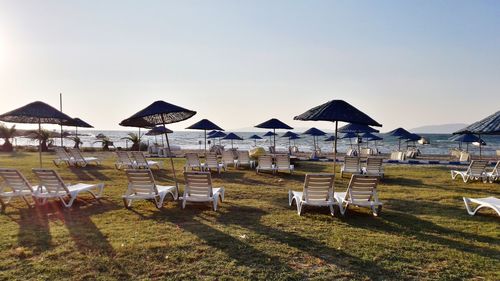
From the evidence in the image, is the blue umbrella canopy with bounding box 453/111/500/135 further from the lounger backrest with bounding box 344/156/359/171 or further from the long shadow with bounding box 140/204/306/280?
the lounger backrest with bounding box 344/156/359/171

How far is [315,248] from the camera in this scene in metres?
4.79

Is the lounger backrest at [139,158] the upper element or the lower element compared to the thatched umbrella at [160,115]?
lower

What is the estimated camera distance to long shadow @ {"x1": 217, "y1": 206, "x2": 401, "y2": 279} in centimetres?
402

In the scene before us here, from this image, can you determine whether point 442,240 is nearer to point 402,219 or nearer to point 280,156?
point 402,219

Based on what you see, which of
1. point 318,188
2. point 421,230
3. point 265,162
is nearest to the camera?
point 421,230

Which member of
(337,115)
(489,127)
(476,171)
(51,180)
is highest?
(337,115)

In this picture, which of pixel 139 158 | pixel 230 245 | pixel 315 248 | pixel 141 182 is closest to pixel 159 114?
pixel 141 182

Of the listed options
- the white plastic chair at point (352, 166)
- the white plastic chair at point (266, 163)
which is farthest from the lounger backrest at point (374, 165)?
the white plastic chair at point (266, 163)

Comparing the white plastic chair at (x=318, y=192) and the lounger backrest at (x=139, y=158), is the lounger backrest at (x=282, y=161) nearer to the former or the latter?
the lounger backrest at (x=139, y=158)

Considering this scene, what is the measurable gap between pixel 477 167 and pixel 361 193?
762 cm

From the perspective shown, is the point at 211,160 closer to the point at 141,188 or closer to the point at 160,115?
the point at 160,115

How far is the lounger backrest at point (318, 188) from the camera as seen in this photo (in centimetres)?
671

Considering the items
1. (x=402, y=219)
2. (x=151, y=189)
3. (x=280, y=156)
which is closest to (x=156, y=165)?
(x=280, y=156)

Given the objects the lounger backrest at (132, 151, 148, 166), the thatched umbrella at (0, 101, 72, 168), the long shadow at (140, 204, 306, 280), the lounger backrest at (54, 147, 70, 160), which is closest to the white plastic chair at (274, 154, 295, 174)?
the lounger backrest at (132, 151, 148, 166)
